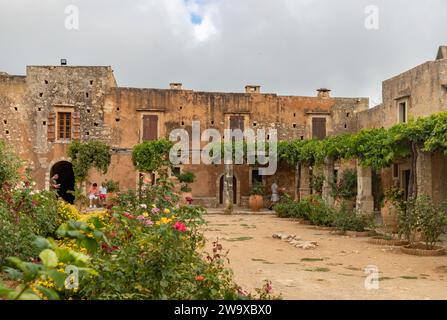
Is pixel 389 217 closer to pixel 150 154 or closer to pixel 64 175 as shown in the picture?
pixel 150 154

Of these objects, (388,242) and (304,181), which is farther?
(304,181)

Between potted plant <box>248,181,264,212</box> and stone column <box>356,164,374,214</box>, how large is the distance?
322 inches

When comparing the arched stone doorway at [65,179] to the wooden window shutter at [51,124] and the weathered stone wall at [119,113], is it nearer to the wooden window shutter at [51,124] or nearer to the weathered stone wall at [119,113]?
the weathered stone wall at [119,113]

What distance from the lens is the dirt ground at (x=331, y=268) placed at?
6520mm

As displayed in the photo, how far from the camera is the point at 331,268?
8.48 metres

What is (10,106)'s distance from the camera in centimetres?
2452

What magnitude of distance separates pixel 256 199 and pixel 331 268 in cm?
1448

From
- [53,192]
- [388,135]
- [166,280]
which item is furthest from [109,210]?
[388,135]

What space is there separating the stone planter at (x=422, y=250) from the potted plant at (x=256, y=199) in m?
12.5

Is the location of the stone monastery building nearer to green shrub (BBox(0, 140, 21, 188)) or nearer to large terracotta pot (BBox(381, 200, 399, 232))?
green shrub (BBox(0, 140, 21, 188))

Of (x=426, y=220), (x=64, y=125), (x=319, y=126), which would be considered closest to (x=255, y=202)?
(x=319, y=126)

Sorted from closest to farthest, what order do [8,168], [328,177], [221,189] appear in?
[8,168], [328,177], [221,189]
